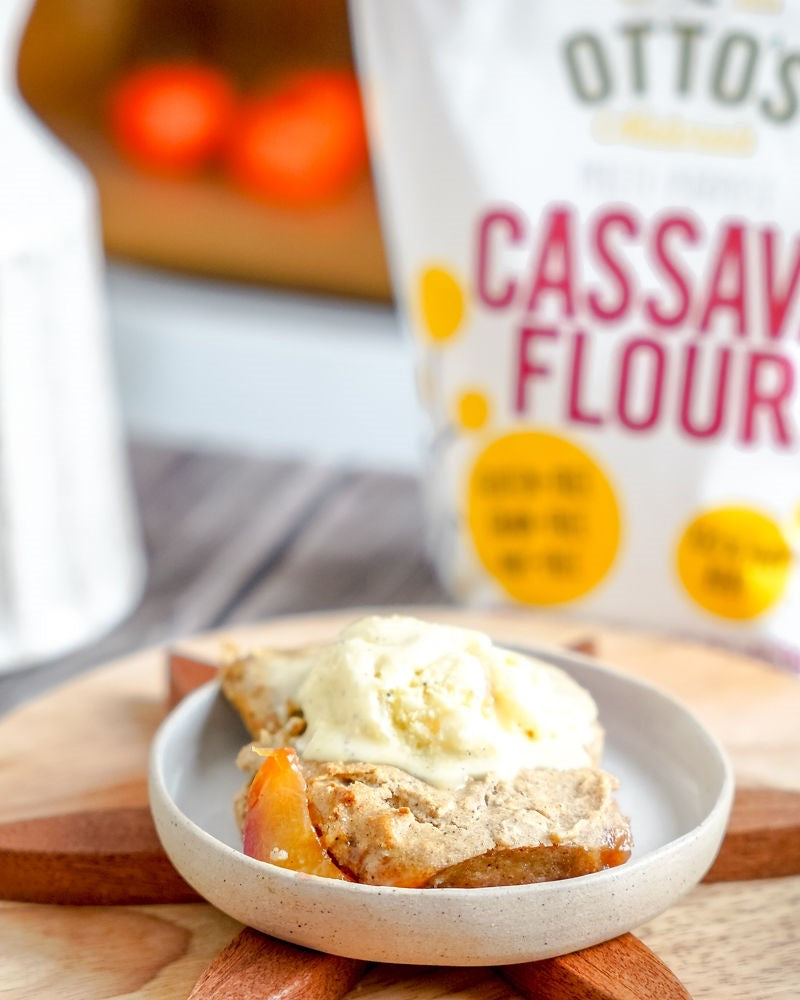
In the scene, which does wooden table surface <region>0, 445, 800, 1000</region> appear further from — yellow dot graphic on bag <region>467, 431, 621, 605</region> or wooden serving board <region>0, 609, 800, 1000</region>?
yellow dot graphic on bag <region>467, 431, 621, 605</region>

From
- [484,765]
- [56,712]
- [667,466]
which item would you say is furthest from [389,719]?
[667,466]

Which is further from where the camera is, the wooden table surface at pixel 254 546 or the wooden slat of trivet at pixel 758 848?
the wooden table surface at pixel 254 546

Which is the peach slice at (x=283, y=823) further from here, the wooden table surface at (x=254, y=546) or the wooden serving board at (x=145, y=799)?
the wooden table surface at (x=254, y=546)

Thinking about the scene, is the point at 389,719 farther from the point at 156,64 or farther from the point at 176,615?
the point at 156,64

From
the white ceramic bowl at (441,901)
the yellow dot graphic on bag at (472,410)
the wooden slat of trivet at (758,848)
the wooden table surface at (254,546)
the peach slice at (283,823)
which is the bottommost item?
the wooden table surface at (254,546)

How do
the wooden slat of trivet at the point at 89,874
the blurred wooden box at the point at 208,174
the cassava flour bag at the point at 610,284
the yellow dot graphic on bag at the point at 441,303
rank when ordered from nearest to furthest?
the wooden slat of trivet at the point at 89,874
the cassava flour bag at the point at 610,284
the yellow dot graphic on bag at the point at 441,303
the blurred wooden box at the point at 208,174

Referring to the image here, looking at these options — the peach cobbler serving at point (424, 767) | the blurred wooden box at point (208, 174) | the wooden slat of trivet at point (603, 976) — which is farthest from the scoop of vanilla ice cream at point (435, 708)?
the blurred wooden box at point (208, 174)

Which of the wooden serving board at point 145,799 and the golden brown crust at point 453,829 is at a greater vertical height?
the golden brown crust at point 453,829
